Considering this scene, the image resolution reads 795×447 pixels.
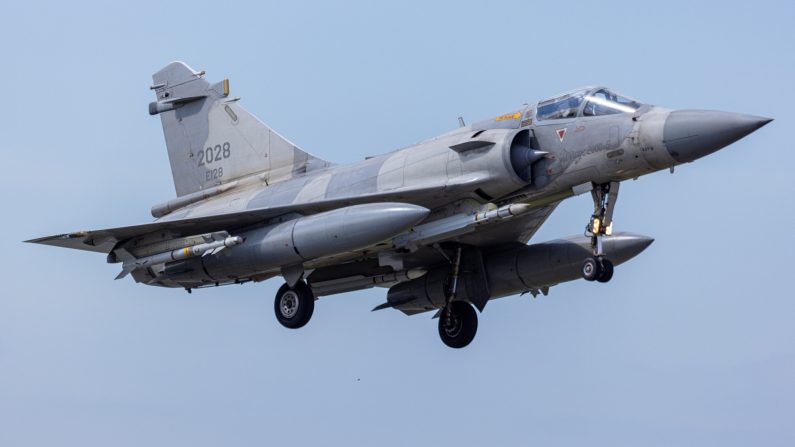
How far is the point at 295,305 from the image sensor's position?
818 inches

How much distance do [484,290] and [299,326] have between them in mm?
3113

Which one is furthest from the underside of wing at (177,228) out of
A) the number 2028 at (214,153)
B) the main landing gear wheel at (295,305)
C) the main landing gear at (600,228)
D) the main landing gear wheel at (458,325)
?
the main landing gear at (600,228)

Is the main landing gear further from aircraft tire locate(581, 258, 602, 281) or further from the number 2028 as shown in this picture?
the number 2028

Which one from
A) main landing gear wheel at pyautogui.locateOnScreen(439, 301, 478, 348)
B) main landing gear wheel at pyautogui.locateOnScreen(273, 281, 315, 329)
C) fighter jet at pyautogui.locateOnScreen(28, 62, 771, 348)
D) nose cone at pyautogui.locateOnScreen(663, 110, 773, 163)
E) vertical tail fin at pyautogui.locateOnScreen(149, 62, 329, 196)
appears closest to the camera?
nose cone at pyautogui.locateOnScreen(663, 110, 773, 163)

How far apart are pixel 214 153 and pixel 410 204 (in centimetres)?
587

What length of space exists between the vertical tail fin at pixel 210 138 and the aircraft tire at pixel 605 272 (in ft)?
19.0

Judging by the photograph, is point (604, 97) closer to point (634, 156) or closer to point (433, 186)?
point (634, 156)

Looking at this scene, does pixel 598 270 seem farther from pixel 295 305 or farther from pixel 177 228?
pixel 177 228

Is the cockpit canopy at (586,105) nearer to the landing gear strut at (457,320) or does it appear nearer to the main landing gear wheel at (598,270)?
the main landing gear wheel at (598,270)

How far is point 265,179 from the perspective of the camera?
74.4 feet

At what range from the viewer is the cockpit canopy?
→ 18.9 m

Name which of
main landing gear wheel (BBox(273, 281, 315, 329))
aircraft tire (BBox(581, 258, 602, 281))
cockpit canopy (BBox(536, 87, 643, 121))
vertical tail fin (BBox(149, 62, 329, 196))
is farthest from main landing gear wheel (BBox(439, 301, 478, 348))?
cockpit canopy (BBox(536, 87, 643, 121))

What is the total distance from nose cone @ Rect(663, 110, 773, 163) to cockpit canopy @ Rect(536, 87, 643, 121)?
886 mm

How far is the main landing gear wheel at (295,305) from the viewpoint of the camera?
20.8 meters
